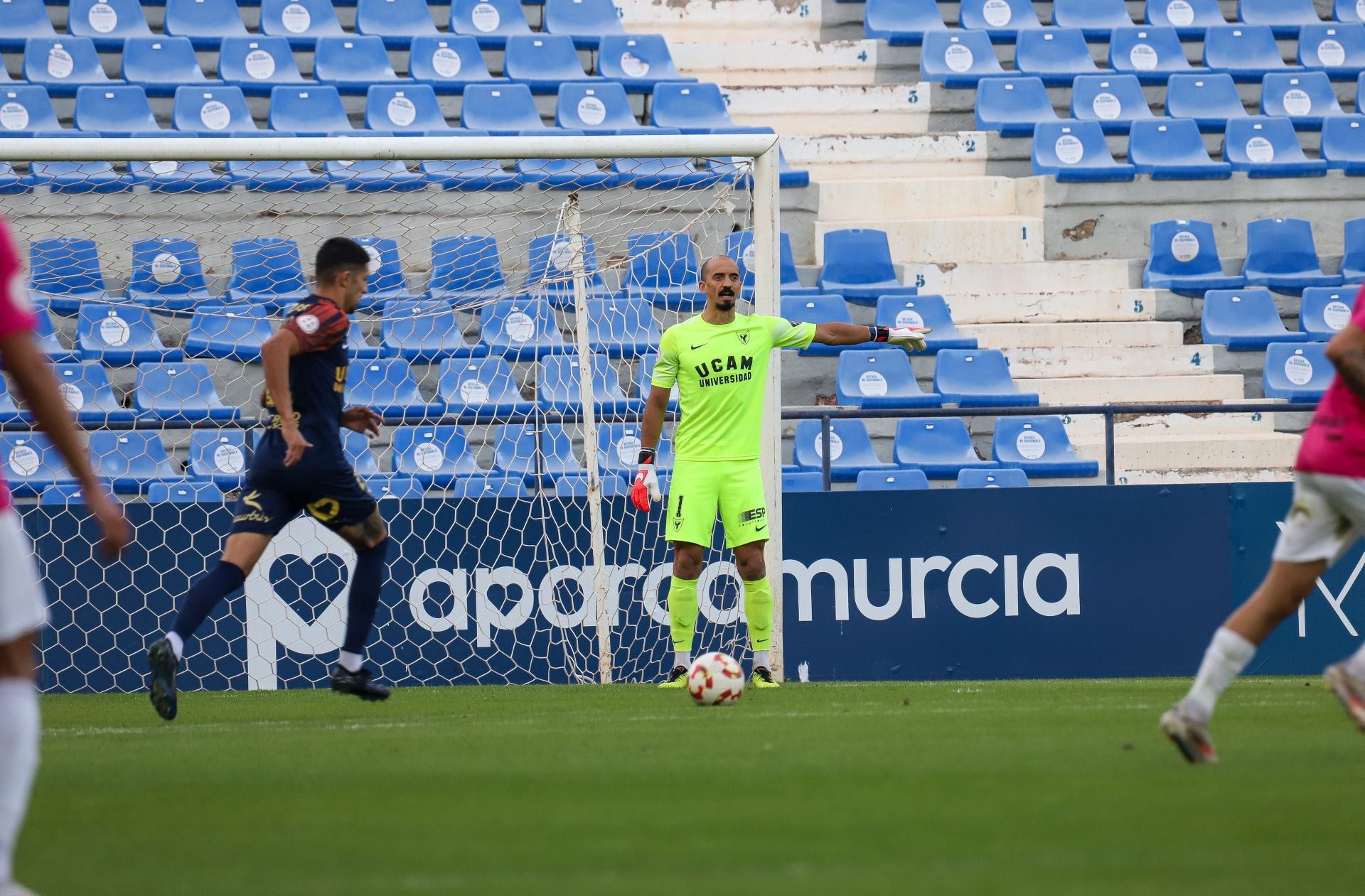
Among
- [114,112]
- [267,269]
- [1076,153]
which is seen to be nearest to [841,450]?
[267,269]

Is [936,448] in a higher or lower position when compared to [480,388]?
lower

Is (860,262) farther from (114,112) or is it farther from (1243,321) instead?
(114,112)

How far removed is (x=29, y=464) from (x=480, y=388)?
2.89m

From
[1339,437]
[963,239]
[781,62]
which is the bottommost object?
[1339,437]

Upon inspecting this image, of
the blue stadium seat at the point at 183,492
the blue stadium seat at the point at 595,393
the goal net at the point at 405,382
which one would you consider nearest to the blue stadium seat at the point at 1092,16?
the goal net at the point at 405,382

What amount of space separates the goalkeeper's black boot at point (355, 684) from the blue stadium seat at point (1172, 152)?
941cm

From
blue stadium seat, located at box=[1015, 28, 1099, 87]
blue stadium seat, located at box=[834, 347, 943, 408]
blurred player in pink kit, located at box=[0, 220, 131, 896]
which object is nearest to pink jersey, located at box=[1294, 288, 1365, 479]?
blurred player in pink kit, located at box=[0, 220, 131, 896]

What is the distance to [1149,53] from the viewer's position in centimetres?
1606

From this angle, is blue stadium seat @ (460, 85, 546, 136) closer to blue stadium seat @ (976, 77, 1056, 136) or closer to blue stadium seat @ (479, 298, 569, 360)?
blue stadium seat @ (479, 298, 569, 360)

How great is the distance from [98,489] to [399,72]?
1196 cm

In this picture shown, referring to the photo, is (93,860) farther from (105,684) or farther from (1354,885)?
(105,684)

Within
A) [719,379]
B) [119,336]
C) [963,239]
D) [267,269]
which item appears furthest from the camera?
[963,239]

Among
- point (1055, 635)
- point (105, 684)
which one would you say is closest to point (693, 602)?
point (1055, 635)

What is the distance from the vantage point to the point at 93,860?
147 inches
